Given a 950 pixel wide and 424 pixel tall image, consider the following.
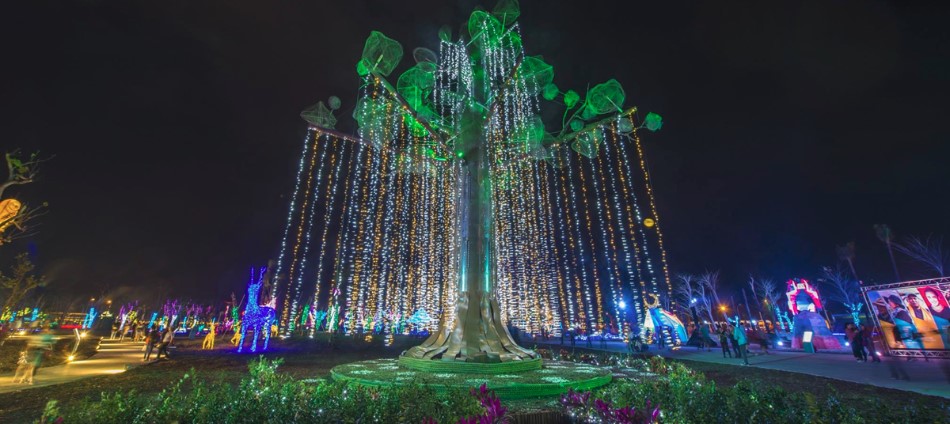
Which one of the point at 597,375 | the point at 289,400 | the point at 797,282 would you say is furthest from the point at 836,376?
the point at 797,282

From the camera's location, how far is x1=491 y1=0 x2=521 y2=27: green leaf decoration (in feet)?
41.5

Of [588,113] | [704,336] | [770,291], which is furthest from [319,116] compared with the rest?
[770,291]

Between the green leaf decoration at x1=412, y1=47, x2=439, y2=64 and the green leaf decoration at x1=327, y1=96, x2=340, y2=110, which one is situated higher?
the green leaf decoration at x1=412, y1=47, x2=439, y2=64

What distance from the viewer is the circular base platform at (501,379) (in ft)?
27.8

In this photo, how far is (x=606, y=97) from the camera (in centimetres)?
1334

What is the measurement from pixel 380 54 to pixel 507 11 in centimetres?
469

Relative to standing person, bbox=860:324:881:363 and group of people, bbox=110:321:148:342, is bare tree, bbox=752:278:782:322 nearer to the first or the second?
standing person, bbox=860:324:881:363

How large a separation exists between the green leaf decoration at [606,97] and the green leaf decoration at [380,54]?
23.5 feet

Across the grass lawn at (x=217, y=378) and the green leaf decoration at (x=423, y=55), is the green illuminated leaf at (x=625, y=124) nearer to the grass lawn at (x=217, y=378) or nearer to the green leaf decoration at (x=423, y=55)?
the green leaf decoration at (x=423, y=55)

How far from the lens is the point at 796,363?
16.0m

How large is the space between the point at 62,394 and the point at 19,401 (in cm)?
84

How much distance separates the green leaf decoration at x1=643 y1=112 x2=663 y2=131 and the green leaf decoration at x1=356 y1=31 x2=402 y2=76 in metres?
9.43

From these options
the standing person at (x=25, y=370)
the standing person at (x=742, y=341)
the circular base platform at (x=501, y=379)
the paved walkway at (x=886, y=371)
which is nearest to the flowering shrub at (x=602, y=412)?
the circular base platform at (x=501, y=379)

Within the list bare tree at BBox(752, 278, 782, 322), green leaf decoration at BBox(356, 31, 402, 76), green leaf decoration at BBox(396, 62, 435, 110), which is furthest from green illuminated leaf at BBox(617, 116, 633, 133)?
bare tree at BBox(752, 278, 782, 322)
